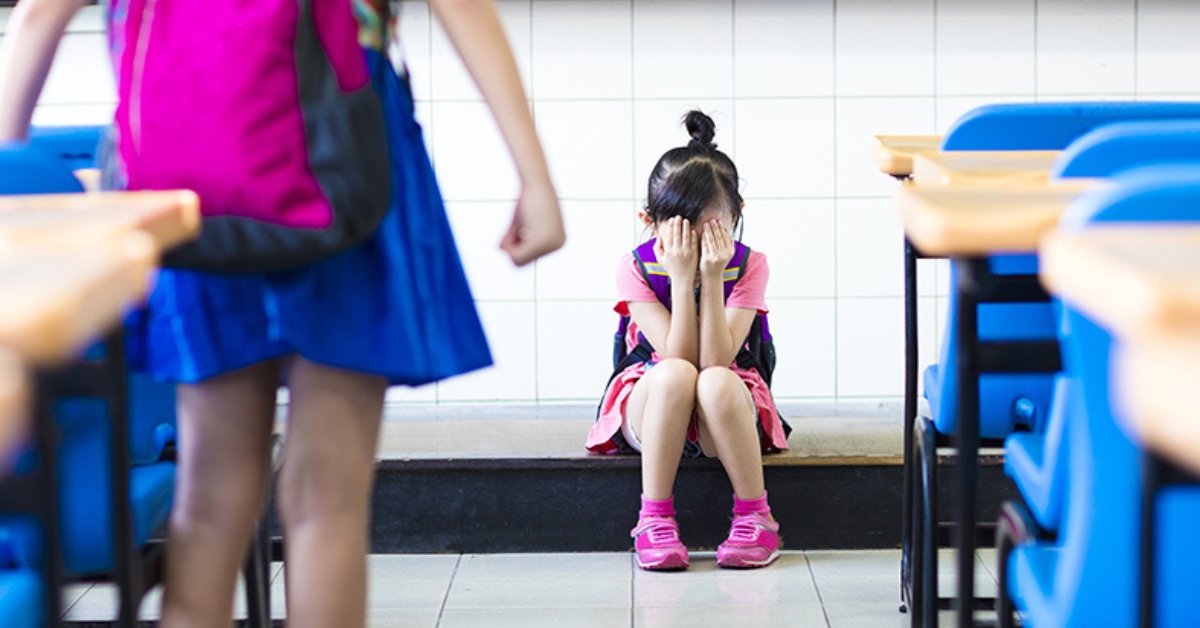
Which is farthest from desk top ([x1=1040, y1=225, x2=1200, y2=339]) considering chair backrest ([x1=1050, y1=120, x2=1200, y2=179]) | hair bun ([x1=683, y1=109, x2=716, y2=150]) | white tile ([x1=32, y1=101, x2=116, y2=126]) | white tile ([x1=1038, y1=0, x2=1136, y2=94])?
white tile ([x1=32, y1=101, x2=116, y2=126])

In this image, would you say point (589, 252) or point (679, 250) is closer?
point (679, 250)

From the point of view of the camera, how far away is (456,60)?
3.44 meters

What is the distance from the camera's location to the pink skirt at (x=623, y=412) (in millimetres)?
2686

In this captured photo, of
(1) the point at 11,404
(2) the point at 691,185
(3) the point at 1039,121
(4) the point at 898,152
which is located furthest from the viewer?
(2) the point at 691,185

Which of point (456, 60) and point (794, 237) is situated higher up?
point (456, 60)

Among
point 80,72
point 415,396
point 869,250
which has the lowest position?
point 415,396

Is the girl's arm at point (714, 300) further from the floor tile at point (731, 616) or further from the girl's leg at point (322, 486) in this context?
the girl's leg at point (322, 486)

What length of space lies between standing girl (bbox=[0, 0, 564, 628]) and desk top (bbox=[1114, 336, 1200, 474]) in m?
0.80

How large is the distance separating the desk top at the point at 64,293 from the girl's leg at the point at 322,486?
422 millimetres

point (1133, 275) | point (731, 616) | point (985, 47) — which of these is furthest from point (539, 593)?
point (1133, 275)

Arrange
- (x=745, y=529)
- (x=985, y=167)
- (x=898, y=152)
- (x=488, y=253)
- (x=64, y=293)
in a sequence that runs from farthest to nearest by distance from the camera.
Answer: (x=488, y=253) < (x=745, y=529) < (x=898, y=152) < (x=985, y=167) < (x=64, y=293)

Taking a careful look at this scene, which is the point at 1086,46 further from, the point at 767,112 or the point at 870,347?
the point at 870,347

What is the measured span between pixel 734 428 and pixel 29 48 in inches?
60.5

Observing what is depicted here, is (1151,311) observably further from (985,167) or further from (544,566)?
(544,566)
